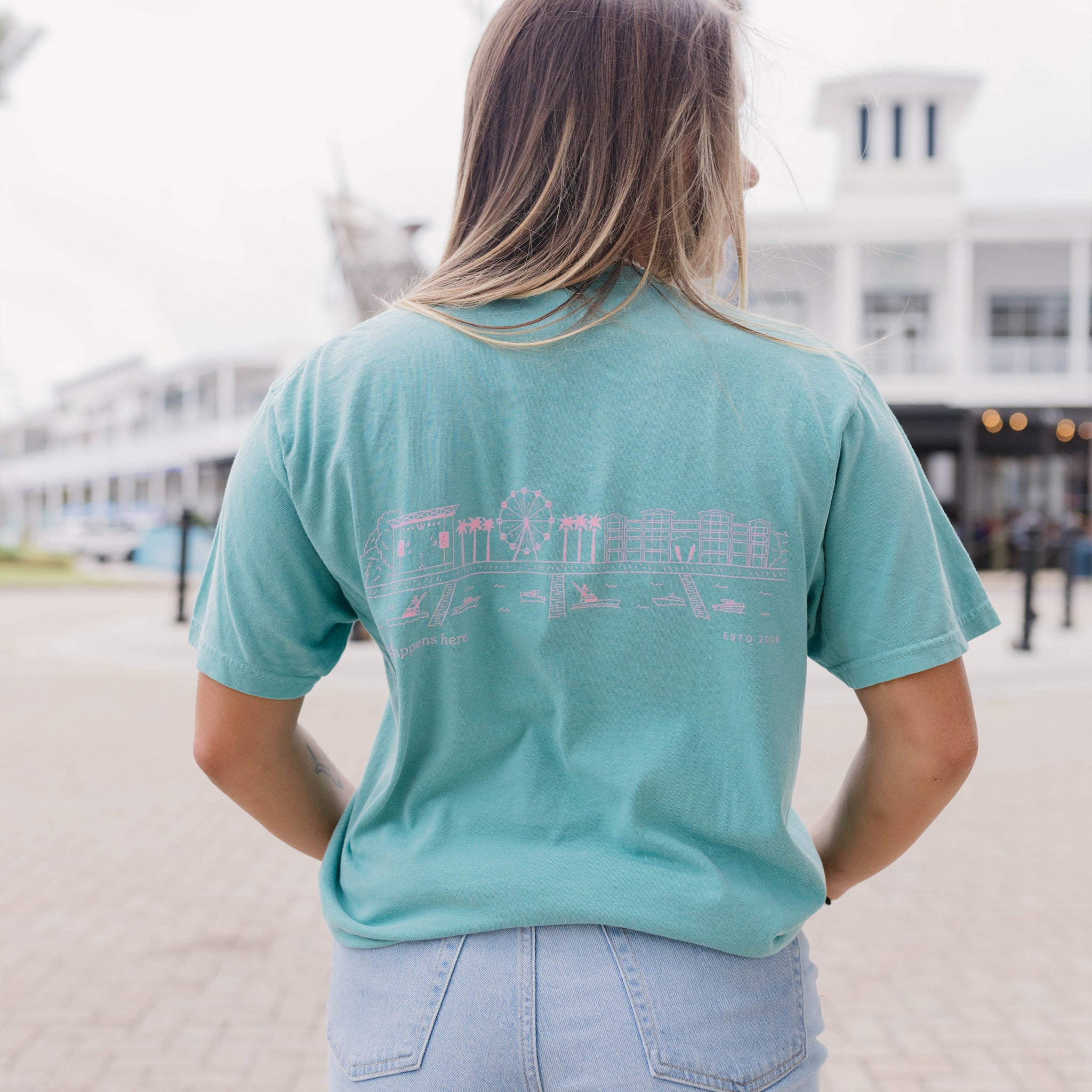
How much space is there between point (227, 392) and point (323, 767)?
3841 cm

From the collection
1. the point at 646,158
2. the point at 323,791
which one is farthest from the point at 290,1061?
the point at 646,158

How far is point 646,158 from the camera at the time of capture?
105cm

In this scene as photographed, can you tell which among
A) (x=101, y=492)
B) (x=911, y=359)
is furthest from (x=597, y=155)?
(x=101, y=492)

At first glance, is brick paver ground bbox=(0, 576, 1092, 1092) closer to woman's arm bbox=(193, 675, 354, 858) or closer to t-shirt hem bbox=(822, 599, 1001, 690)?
woman's arm bbox=(193, 675, 354, 858)

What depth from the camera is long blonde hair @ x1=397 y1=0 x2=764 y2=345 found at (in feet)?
3.40

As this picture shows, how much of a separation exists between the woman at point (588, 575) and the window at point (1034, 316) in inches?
1028

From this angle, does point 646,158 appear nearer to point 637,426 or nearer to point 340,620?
point 637,426

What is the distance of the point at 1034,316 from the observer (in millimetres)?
24391

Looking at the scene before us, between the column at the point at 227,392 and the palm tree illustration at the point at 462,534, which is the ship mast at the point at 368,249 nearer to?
the palm tree illustration at the point at 462,534

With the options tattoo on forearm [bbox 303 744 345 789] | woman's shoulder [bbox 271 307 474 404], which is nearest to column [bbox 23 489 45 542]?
tattoo on forearm [bbox 303 744 345 789]

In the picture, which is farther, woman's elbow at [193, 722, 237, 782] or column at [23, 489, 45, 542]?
column at [23, 489, 45, 542]

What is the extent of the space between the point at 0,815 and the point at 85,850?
87 centimetres

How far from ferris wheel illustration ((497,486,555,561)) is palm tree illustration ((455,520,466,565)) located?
3 centimetres

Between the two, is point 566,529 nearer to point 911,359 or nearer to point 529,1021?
point 529,1021
